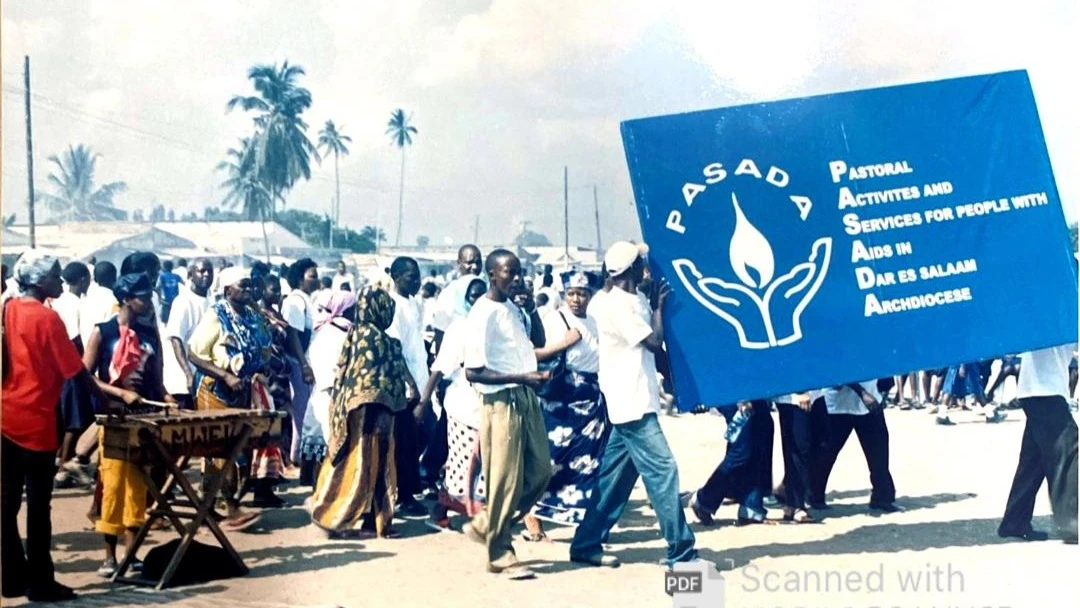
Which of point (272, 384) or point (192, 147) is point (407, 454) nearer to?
point (272, 384)

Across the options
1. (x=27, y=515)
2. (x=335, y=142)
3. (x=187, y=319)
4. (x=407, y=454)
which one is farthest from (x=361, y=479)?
(x=335, y=142)

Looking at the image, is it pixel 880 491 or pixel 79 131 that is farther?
pixel 880 491

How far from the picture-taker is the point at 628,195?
19.6 feet

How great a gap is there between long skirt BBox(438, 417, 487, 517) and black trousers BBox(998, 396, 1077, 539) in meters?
2.57

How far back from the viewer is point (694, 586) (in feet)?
19.5

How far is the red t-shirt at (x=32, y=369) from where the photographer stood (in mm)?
5809

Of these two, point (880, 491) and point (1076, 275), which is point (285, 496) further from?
point (1076, 275)

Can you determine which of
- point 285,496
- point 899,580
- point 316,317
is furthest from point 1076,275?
point 285,496

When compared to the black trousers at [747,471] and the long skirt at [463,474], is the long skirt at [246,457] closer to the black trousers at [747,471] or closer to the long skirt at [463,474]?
the long skirt at [463,474]

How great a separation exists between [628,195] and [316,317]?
2.04m

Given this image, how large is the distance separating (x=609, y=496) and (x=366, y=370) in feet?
4.54

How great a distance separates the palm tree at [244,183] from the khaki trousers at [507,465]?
4.53 ft

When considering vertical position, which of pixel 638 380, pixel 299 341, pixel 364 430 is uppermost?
pixel 299 341

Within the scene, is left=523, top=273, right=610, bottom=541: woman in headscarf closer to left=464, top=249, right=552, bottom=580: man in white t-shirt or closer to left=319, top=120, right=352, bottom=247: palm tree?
left=464, top=249, right=552, bottom=580: man in white t-shirt
